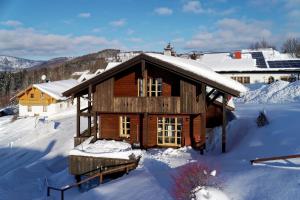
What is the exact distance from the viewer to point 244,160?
50.5ft

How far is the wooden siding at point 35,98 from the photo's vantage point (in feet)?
180

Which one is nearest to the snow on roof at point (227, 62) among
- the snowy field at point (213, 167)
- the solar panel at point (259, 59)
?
the solar panel at point (259, 59)

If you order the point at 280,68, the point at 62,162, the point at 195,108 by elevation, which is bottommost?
the point at 62,162

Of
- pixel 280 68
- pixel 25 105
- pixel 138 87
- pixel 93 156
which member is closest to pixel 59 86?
pixel 25 105

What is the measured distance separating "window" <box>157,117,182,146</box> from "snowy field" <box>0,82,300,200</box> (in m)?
1.24

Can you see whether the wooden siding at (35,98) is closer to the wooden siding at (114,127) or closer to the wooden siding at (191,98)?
the wooden siding at (114,127)

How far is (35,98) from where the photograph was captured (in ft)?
182

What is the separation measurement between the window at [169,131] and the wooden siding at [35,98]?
3636 cm

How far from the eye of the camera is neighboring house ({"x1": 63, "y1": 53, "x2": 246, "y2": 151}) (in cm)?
2022

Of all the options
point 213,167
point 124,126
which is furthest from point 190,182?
point 124,126

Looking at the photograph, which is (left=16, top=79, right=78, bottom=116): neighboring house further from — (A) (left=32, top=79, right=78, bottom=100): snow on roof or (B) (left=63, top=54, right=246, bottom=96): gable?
(B) (left=63, top=54, right=246, bottom=96): gable

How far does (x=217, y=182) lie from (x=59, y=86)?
51.7 meters

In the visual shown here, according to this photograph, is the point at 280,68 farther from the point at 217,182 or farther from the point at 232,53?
the point at 217,182

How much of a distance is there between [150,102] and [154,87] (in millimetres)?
1032
